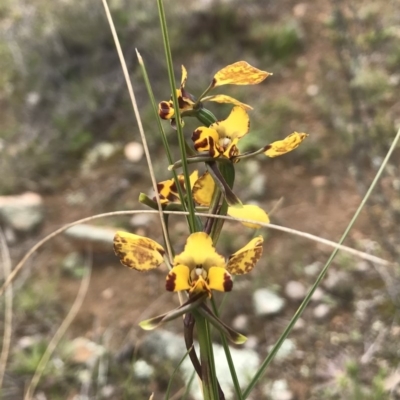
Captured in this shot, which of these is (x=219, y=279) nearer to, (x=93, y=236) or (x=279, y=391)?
(x=279, y=391)

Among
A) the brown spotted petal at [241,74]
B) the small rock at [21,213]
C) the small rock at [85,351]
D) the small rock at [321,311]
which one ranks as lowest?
the small rock at [321,311]

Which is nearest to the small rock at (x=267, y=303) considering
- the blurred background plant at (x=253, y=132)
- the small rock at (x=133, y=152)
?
the blurred background plant at (x=253, y=132)

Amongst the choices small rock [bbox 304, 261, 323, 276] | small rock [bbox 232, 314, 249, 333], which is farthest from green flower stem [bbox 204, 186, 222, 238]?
small rock [bbox 304, 261, 323, 276]

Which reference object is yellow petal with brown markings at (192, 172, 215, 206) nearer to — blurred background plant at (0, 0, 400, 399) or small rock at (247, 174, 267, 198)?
blurred background plant at (0, 0, 400, 399)

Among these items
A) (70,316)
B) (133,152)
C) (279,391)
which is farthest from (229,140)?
(133,152)

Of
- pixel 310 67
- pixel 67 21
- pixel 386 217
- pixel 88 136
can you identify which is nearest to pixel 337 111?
pixel 310 67

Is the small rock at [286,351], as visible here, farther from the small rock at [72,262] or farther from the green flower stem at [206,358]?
the green flower stem at [206,358]
